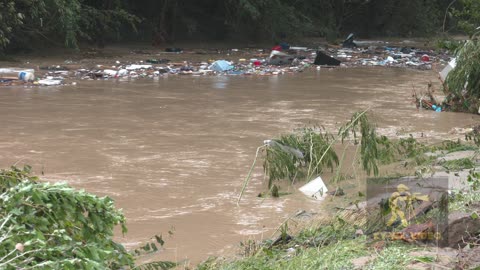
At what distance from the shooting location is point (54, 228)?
3.04 m

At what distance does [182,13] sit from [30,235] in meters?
21.1

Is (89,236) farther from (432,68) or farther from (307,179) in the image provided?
(432,68)

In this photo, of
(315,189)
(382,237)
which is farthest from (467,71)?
(382,237)

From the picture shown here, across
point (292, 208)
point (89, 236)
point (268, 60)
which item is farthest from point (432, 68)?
point (89, 236)

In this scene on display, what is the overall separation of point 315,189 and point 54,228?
360 cm

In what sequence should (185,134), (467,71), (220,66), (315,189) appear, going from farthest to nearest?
(220,66)
(185,134)
(467,71)
(315,189)

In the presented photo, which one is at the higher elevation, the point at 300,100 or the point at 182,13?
the point at 182,13

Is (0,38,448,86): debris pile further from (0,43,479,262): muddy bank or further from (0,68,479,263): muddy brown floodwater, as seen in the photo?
(0,68,479,263): muddy brown floodwater

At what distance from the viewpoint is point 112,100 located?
11867 mm

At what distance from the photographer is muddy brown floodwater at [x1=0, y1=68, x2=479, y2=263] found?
18.4 ft

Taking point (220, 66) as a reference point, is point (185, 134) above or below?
below

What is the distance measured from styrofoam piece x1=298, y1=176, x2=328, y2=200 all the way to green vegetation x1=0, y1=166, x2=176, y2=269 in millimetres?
3027

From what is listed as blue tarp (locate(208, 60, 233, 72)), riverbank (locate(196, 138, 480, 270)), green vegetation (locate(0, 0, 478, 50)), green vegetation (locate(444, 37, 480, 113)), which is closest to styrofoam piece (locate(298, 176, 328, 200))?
riverbank (locate(196, 138, 480, 270))

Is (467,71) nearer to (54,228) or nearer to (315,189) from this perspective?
(315,189)
